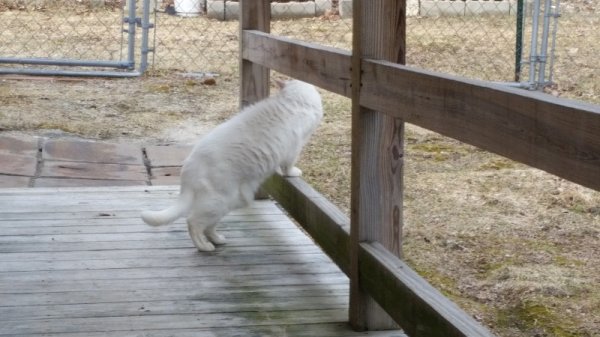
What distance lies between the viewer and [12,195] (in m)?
5.66

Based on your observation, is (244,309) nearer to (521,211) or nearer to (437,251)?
(437,251)

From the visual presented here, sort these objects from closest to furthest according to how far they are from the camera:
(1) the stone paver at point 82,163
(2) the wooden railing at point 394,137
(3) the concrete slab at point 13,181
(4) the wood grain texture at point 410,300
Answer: (2) the wooden railing at point 394,137
(4) the wood grain texture at point 410,300
(3) the concrete slab at point 13,181
(1) the stone paver at point 82,163

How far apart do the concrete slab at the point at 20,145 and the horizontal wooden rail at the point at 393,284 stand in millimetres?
3111

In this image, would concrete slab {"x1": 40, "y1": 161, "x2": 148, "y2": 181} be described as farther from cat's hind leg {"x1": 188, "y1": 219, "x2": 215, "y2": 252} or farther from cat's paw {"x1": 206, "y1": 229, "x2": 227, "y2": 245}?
cat's hind leg {"x1": 188, "y1": 219, "x2": 215, "y2": 252}

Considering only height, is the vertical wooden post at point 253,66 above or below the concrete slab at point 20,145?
above

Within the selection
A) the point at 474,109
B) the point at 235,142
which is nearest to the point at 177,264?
the point at 235,142

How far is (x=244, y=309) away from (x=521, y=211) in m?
2.94

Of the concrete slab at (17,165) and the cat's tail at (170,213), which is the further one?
the concrete slab at (17,165)

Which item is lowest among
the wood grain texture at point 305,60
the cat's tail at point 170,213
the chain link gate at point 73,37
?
the cat's tail at point 170,213

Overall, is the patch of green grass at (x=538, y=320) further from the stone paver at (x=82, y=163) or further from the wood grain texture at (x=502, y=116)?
the stone paver at (x=82, y=163)

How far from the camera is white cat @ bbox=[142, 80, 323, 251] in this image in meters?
4.50

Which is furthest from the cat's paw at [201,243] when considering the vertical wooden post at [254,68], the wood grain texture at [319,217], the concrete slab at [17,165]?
the concrete slab at [17,165]

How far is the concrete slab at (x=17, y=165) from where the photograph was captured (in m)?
6.33

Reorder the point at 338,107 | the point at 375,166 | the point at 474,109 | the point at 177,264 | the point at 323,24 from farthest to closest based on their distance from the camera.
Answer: the point at 323,24, the point at 338,107, the point at 177,264, the point at 375,166, the point at 474,109
